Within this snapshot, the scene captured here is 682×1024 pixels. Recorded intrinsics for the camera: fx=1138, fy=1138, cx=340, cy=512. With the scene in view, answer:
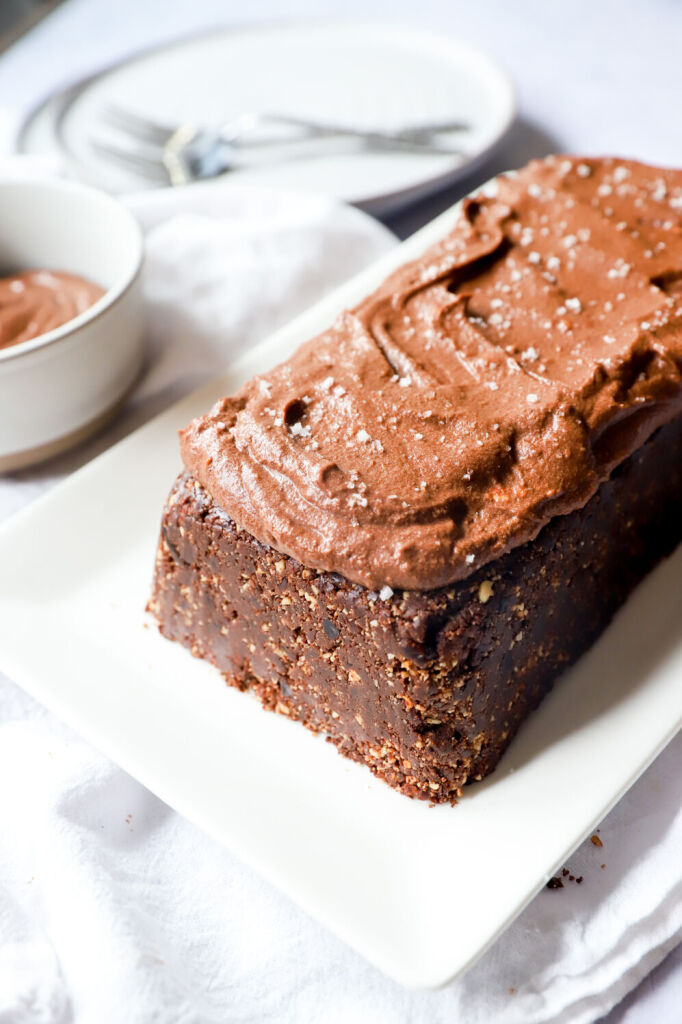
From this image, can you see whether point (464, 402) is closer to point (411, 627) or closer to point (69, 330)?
point (411, 627)

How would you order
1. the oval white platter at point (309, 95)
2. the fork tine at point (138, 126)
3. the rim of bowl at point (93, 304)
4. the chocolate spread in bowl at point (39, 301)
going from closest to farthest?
the rim of bowl at point (93, 304)
the chocolate spread in bowl at point (39, 301)
the oval white platter at point (309, 95)
the fork tine at point (138, 126)

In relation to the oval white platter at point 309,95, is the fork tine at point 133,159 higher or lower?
lower

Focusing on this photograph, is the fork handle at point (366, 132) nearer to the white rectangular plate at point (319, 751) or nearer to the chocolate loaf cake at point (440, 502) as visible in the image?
the chocolate loaf cake at point (440, 502)

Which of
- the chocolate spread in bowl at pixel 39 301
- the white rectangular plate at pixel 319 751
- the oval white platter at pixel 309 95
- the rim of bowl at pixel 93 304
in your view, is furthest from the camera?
the oval white platter at pixel 309 95

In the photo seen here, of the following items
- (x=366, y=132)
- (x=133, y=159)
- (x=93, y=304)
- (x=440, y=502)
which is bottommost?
(x=133, y=159)

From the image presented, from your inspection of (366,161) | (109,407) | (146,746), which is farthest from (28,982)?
(366,161)

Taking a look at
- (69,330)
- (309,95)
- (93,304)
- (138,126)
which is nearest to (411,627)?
(69,330)

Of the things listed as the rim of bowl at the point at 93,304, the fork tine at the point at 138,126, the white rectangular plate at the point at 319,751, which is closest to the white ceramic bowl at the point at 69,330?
the rim of bowl at the point at 93,304

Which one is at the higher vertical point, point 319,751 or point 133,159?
point 319,751
